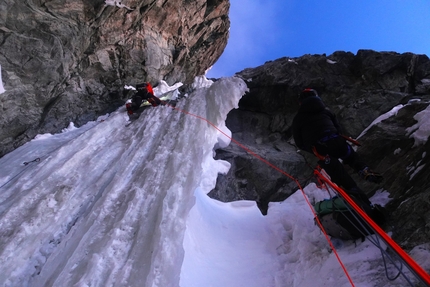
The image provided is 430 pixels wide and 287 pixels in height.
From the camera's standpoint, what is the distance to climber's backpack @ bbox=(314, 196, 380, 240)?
3.12 meters

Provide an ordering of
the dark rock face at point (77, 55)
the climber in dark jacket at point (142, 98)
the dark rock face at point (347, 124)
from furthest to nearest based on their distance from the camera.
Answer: the climber in dark jacket at point (142, 98) → the dark rock face at point (77, 55) → the dark rock face at point (347, 124)

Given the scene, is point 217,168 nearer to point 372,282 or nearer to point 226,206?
point 226,206

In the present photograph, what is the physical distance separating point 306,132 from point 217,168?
2.35m

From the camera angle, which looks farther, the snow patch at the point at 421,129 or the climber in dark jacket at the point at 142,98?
the climber in dark jacket at the point at 142,98

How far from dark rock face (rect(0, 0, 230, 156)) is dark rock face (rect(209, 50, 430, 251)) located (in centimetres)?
401

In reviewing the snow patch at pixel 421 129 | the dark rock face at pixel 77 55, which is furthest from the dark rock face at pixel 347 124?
the dark rock face at pixel 77 55

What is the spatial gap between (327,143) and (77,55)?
7008 mm

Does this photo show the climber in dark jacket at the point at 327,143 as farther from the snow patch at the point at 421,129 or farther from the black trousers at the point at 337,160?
the snow patch at the point at 421,129

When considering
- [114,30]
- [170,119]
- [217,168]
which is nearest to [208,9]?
[114,30]

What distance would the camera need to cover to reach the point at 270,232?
4746mm

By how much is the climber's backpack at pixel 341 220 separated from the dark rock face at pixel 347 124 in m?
0.31

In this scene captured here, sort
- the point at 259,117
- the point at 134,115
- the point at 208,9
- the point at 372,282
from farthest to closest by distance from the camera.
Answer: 1. the point at 208,9
2. the point at 259,117
3. the point at 134,115
4. the point at 372,282

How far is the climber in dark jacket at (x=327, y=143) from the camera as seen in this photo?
3607mm

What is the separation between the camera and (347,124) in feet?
27.8
